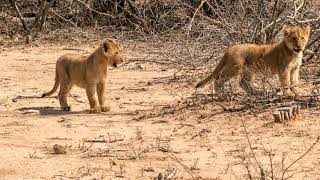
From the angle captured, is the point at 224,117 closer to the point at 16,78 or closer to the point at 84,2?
the point at 16,78

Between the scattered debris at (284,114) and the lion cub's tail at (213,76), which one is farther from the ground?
the lion cub's tail at (213,76)

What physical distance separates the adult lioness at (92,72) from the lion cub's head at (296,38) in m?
2.38

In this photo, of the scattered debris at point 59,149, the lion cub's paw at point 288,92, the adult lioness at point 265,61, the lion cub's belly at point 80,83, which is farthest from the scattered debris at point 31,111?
the lion cub's paw at point 288,92

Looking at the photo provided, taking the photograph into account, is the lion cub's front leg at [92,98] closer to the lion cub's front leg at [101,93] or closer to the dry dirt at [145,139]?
the lion cub's front leg at [101,93]

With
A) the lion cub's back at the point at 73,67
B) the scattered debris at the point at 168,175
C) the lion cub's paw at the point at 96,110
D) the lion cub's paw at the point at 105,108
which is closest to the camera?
the scattered debris at the point at 168,175

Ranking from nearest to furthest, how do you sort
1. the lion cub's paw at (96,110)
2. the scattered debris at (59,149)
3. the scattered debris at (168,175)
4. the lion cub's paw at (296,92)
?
the scattered debris at (168,175) < the scattered debris at (59,149) < the lion cub's paw at (296,92) < the lion cub's paw at (96,110)

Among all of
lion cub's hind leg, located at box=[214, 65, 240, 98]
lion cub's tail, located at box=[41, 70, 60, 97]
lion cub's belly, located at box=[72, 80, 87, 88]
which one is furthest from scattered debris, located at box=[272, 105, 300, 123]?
lion cub's tail, located at box=[41, 70, 60, 97]

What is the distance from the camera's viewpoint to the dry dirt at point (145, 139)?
279 inches

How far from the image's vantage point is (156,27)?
54.2 feet

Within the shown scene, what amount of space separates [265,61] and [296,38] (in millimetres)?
535

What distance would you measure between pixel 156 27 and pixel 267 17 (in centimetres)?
418

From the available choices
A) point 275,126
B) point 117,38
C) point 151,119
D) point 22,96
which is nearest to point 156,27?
point 117,38

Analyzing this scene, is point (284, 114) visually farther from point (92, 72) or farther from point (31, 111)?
point (31, 111)

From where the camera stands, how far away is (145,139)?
8.37 m
